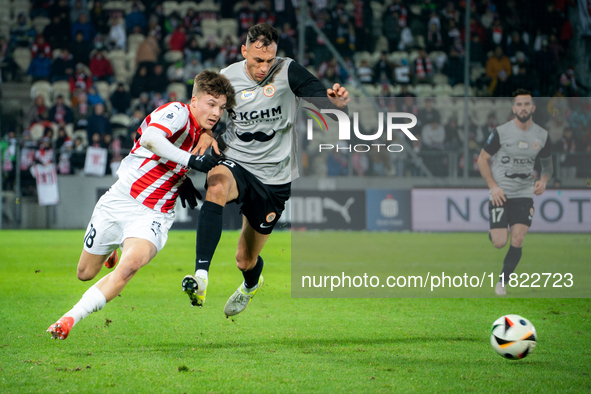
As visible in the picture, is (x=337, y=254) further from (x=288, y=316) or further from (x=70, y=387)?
(x=70, y=387)

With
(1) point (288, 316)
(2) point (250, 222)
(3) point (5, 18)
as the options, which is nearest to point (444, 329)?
(1) point (288, 316)

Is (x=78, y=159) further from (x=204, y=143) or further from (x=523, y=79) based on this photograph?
(x=523, y=79)

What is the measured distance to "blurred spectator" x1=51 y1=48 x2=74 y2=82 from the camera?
1811 centimetres

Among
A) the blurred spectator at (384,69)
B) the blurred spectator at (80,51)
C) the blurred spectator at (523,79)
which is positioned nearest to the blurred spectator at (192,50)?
the blurred spectator at (80,51)

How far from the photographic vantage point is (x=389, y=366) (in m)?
4.14

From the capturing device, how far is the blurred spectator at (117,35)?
63.6 feet

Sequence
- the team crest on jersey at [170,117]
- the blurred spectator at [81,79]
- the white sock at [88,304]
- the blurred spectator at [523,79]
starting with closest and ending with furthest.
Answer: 1. the white sock at [88,304]
2. the team crest on jersey at [170,117]
3. the blurred spectator at [523,79]
4. the blurred spectator at [81,79]

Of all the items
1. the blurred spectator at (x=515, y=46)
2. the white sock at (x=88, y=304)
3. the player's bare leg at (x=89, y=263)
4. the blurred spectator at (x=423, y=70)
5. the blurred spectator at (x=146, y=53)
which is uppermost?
the blurred spectator at (x=515, y=46)

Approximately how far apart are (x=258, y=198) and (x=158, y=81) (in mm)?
13569

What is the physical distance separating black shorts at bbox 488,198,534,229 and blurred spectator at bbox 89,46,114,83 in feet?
44.6

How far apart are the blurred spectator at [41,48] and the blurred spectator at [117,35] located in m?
1.72

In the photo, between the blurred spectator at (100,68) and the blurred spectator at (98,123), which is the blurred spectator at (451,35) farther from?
the blurred spectator at (98,123)

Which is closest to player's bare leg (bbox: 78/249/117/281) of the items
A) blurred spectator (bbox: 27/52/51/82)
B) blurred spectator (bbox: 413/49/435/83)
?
blurred spectator (bbox: 27/52/51/82)

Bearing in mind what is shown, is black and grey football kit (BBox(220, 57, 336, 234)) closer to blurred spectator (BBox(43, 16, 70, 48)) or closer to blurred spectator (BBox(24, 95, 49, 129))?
blurred spectator (BBox(24, 95, 49, 129))
